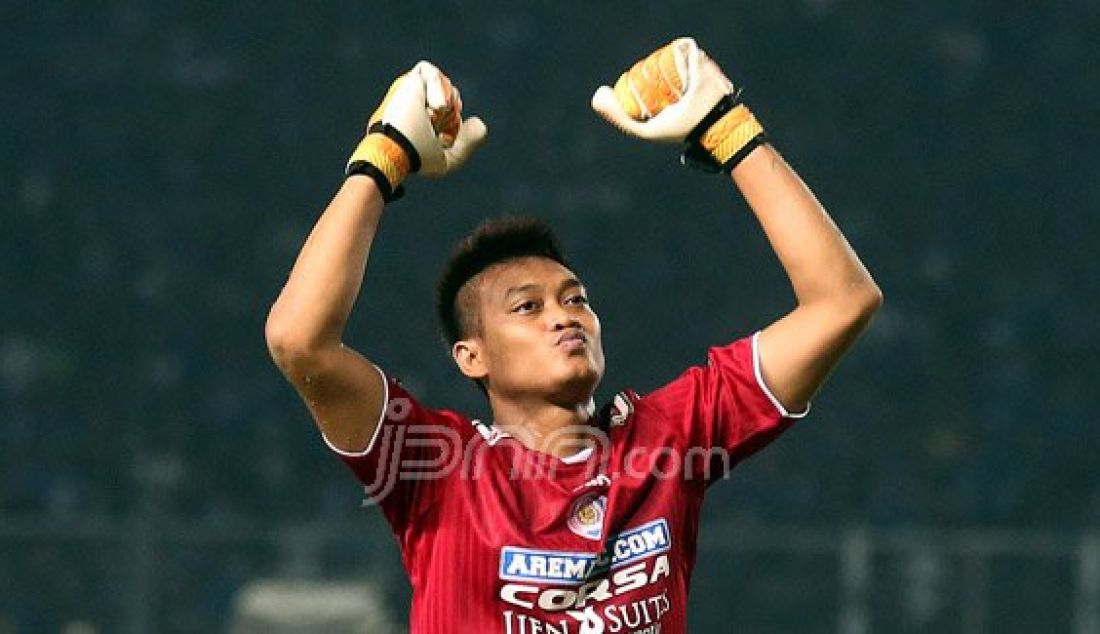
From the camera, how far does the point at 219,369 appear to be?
1096 cm

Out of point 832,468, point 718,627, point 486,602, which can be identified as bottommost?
point 486,602

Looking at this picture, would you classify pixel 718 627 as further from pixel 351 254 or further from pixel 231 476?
pixel 351 254

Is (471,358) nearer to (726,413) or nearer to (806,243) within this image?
(726,413)

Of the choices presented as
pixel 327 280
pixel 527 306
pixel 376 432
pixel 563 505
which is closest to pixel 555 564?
pixel 563 505

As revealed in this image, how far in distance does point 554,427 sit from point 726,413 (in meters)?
0.29

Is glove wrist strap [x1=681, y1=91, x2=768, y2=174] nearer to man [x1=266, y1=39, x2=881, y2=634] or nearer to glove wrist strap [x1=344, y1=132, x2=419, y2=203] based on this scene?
man [x1=266, y1=39, x2=881, y2=634]

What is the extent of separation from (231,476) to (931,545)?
3716 millimetres

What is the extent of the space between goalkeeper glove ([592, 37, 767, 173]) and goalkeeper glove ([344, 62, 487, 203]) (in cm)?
26

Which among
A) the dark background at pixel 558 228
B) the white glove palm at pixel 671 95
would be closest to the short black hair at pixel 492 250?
the white glove palm at pixel 671 95

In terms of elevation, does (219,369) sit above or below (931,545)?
above

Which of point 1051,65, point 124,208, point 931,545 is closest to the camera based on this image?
point 931,545

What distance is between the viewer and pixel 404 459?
10.9 ft

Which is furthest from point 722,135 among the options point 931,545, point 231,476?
point 231,476

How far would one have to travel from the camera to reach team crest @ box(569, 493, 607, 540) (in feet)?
10.9
